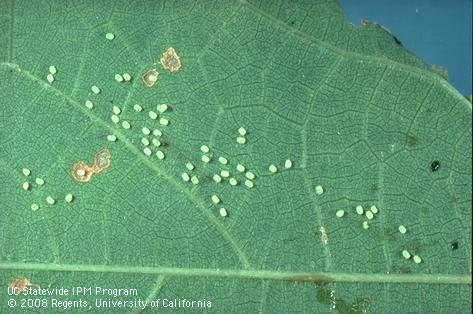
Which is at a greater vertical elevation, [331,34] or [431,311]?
[331,34]

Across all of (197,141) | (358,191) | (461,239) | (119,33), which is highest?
(119,33)

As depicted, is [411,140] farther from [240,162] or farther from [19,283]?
[19,283]

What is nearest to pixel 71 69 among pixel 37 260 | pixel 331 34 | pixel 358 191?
pixel 37 260

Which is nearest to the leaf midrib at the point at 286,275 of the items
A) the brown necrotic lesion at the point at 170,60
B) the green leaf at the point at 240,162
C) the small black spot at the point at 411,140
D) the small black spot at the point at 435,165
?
the green leaf at the point at 240,162

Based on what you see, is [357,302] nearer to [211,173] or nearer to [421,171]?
[421,171]

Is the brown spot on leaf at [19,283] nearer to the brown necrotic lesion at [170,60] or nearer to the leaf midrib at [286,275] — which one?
the leaf midrib at [286,275]

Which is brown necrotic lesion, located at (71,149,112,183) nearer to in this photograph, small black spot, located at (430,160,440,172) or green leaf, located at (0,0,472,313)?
green leaf, located at (0,0,472,313)

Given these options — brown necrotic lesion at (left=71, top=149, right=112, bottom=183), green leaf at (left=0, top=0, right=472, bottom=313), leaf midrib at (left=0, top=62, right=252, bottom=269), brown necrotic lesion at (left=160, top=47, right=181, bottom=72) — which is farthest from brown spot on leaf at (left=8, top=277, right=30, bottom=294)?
brown necrotic lesion at (left=160, top=47, right=181, bottom=72)
